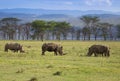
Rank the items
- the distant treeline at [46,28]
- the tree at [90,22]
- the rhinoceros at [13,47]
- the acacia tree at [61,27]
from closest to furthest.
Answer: the rhinoceros at [13,47], the distant treeline at [46,28], the acacia tree at [61,27], the tree at [90,22]

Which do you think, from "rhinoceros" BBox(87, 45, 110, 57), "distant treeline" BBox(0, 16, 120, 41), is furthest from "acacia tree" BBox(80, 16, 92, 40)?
"rhinoceros" BBox(87, 45, 110, 57)

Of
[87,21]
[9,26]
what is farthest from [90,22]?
[9,26]

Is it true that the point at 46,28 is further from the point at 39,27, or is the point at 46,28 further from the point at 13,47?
the point at 13,47

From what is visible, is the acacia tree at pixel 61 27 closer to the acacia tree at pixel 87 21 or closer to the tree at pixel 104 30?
the acacia tree at pixel 87 21

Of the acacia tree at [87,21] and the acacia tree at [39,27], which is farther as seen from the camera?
the acacia tree at [87,21]

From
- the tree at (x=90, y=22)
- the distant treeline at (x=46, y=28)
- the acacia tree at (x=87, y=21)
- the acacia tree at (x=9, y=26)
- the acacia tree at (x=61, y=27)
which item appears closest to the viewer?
the distant treeline at (x=46, y=28)

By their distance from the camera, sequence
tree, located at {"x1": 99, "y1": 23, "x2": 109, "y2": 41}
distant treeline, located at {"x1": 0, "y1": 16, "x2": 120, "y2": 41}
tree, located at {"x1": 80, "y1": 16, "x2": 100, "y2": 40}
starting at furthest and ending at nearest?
tree, located at {"x1": 99, "y1": 23, "x2": 109, "y2": 41} → tree, located at {"x1": 80, "y1": 16, "x2": 100, "y2": 40} → distant treeline, located at {"x1": 0, "y1": 16, "x2": 120, "y2": 41}

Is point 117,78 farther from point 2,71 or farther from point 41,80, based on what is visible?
point 2,71

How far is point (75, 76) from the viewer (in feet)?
68.6

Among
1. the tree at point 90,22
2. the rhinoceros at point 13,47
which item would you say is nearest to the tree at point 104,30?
the tree at point 90,22

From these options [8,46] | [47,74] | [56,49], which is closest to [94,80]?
[47,74]

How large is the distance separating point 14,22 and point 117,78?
123 m

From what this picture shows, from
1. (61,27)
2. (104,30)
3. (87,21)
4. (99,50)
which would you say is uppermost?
(99,50)

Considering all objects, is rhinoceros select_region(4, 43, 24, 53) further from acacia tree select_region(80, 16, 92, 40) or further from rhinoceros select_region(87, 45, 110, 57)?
acacia tree select_region(80, 16, 92, 40)
